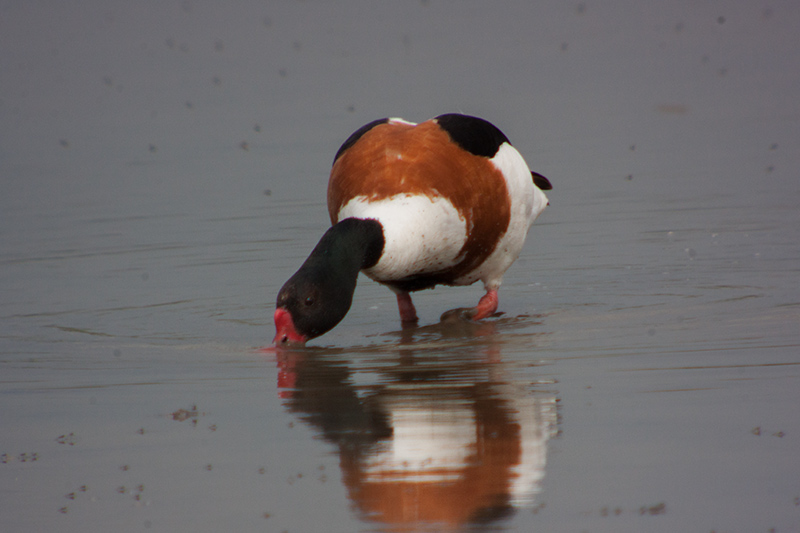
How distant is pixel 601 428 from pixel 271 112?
455 inches

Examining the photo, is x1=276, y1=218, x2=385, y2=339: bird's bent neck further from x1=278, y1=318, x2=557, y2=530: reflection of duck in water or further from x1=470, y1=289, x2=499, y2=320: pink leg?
x1=470, y1=289, x2=499, y2=320: pink leg

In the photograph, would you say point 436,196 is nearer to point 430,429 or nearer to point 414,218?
point 414,218

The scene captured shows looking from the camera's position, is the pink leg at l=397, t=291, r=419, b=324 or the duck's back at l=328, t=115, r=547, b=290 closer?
the duck's back at l=328, t=115, r=547, b=290

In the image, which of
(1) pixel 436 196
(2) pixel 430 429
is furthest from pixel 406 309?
(2) pixel 430 429

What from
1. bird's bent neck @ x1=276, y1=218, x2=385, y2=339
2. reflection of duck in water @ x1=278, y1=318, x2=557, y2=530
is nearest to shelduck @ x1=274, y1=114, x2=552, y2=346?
bird's bent neck @ x1=276, y1=218, x2=385, y2=339

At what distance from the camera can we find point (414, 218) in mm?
6418

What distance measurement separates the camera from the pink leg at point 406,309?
7.67 m

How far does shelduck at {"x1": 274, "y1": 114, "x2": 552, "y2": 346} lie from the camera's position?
616cm

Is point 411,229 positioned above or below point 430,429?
above

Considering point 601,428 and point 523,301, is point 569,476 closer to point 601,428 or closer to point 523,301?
point 601,428

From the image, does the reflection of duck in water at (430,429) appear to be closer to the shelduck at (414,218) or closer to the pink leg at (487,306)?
the shelduck at (414,218)

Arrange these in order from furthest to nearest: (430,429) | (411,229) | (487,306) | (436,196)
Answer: (487,306) < (436,196) < (411,229) < (430,429)

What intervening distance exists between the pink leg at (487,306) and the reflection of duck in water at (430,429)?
0.91 metres

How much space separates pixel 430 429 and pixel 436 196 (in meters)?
1.90
